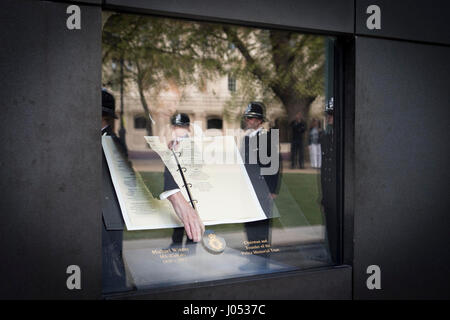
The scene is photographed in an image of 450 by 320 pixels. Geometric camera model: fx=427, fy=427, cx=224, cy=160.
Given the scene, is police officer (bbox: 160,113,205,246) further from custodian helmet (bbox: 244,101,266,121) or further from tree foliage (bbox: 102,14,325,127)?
custodian helmet (bbox: 244,101,266,121)

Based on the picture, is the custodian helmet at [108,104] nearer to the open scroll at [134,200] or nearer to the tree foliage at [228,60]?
the open scroll at [134,200]

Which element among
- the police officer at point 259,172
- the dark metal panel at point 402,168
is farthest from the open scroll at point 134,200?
the dark metal panel at point 402,168

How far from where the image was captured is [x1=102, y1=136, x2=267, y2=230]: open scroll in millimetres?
3488

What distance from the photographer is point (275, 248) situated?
3791mm

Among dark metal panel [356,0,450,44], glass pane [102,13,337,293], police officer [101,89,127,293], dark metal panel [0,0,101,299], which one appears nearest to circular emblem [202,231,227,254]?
glass pane [102,13,337,293]

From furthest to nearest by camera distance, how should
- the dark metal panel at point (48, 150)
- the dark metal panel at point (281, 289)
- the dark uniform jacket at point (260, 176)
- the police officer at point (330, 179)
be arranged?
1. the dark uniform jacket at point (260, 176)
2. the police officer at point (330, 179)
3. the dark metal panel at point (281, 289)
4. the dark metal panel at point (48, 150)

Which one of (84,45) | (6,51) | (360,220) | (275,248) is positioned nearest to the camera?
(6,51)

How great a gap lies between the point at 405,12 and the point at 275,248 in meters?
2.29

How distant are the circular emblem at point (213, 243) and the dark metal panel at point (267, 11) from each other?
1.75 meters

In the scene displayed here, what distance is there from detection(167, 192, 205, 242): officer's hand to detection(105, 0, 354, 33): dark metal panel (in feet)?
4.86

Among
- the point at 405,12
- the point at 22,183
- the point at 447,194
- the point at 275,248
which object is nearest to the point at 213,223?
the point at 275,248

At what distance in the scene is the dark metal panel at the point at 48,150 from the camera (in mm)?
2537

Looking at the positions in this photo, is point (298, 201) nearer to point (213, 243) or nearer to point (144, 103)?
point (213, 243)
